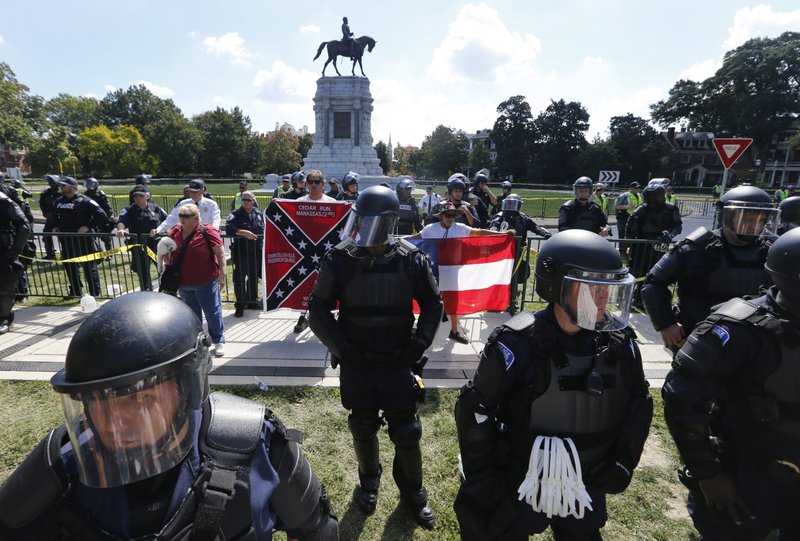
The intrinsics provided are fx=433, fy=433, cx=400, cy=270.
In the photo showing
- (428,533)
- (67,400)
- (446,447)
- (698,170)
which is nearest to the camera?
(67,400)

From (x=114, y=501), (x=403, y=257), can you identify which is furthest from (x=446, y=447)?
(x=114, y=501)

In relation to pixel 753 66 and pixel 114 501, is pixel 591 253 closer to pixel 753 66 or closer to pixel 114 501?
pixel 114 501

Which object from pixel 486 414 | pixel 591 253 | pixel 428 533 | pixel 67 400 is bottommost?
pixel 428 533

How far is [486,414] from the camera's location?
2.06 m

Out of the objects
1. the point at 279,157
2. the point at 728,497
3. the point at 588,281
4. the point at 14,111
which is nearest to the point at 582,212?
the point at 728,497

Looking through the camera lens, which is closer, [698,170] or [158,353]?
[158,353]

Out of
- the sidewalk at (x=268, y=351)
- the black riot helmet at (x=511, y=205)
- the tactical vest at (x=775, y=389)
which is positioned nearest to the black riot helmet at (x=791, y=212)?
the sidewalk at (x=268, y=351)

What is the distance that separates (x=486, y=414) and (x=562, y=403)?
0.35 m

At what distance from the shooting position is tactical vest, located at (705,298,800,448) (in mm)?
1990

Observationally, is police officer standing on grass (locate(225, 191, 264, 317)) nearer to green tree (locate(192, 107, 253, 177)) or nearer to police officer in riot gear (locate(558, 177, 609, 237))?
police officer in riot gear (locate(558, 177, 609, 237))

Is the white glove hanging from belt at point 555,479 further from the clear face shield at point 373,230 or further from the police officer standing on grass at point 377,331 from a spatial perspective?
the clear face shield at point 373,230

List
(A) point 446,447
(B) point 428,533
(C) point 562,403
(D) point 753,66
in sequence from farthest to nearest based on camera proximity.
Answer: (D) point 753,66
(A) point 446,447
(B) point 428,533
(C) point 562,403

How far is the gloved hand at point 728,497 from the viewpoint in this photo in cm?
215

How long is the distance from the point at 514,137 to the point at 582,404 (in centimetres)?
7135
